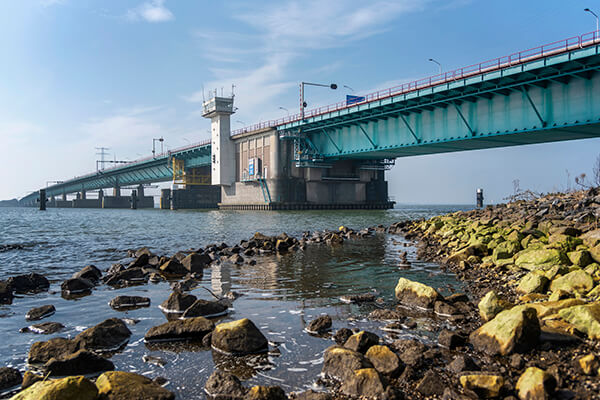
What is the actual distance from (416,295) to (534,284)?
244 cm

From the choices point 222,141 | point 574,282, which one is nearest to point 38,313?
point 574,282

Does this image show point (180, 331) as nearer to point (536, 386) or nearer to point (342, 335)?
point (342, 335)

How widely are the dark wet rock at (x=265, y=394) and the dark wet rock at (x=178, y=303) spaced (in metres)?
4.43

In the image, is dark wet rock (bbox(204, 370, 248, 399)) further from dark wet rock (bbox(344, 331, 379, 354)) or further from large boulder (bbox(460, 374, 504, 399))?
large boulder (bbox(460, 374, 504, 399))

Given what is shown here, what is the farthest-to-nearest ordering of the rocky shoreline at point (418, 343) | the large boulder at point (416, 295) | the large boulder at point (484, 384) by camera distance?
the large boulder at point (416, 295) → the rocky shoreline at point (418, 343) → the large boulder at point (484, 384)

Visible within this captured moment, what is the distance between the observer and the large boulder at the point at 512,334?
18.4 ft

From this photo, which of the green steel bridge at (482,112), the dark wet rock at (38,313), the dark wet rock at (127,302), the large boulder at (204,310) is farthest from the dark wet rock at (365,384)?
the green steel bridge at (482,112)

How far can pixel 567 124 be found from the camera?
1300 inches

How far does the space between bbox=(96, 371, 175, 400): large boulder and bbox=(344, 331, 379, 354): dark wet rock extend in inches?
99.7

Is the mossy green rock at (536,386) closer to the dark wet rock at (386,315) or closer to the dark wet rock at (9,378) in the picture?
the dark wet rock at (386,315)

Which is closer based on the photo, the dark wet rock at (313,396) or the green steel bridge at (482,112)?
the dark wet rock at (313,396)

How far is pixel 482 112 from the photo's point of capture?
4088 cm

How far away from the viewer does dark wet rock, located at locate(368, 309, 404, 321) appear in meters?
7.81

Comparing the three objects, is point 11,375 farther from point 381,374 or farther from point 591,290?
point 591,290
